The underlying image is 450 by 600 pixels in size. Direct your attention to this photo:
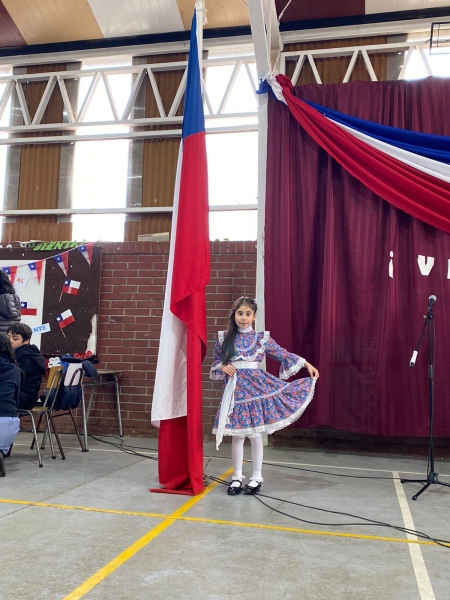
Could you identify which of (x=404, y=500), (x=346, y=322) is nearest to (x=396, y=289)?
(x=346, y=322)

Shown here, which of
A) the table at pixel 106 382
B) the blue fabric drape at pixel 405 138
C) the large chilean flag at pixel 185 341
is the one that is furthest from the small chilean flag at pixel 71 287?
the blue fabric drape at pixel 405 138

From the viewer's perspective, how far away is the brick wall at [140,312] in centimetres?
577

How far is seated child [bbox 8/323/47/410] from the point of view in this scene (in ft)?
14.8

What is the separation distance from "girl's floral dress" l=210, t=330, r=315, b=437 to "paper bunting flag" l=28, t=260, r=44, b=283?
3028 mm

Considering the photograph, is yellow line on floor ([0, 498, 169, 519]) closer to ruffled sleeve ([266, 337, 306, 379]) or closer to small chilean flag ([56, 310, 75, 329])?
ruffled sleeve ([266, 337, 306, 379])

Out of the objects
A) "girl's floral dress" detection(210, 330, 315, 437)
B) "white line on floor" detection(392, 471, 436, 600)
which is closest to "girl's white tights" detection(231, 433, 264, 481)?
"girl's floral dress" detection(210, 330, 315, 437)

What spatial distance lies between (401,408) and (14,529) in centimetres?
336

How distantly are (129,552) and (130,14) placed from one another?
7361mm

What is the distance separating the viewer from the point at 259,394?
12.4 ft

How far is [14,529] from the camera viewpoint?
2.79 m

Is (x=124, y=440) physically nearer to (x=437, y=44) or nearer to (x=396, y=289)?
(x=396, y=289)

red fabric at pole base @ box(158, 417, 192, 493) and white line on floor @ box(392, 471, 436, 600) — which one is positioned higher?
red fabric at pole base @ box(158, 417, 192, 493)

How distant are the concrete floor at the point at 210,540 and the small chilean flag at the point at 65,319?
198 centimetres

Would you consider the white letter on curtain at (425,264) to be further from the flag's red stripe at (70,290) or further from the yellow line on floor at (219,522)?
the flag's red stripe at (70,290)
